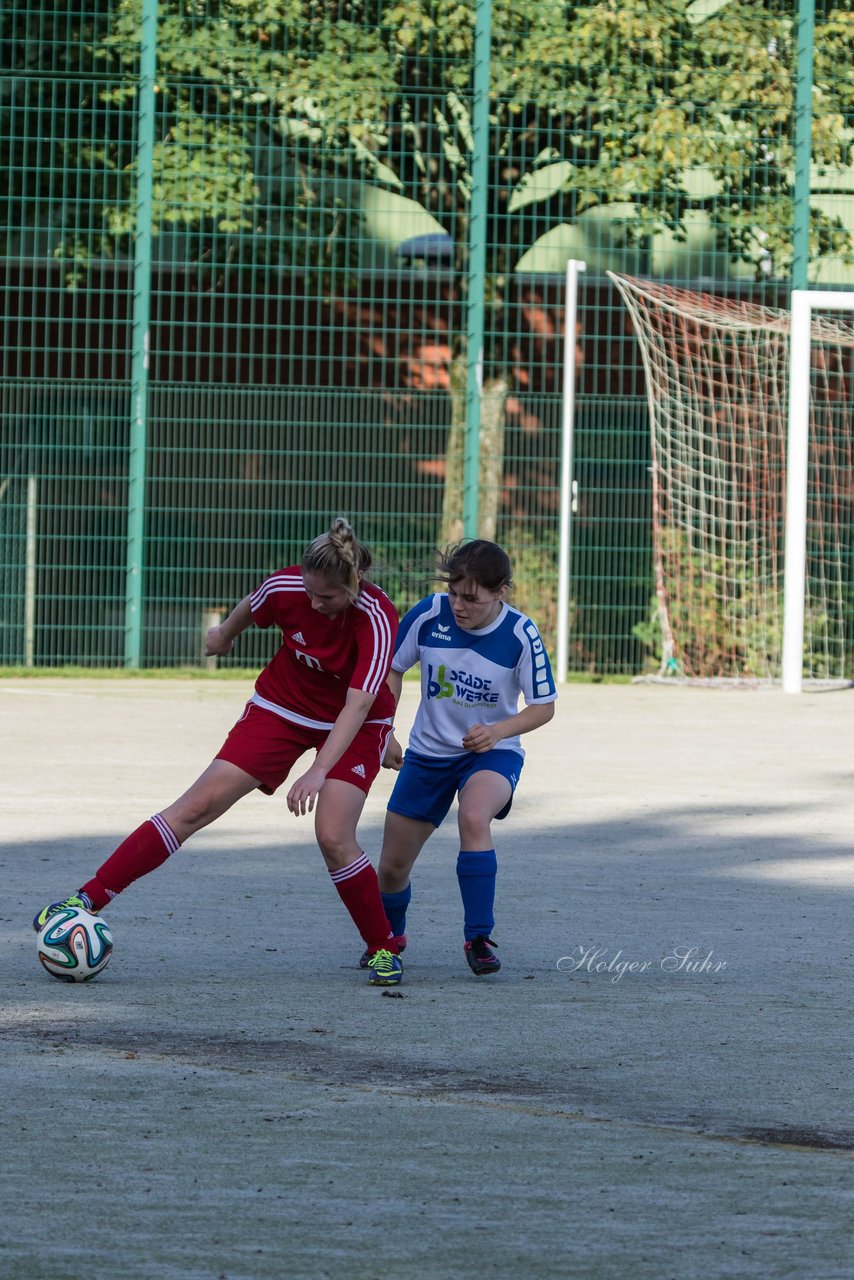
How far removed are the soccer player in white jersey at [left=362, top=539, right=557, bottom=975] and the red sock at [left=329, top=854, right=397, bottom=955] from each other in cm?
11

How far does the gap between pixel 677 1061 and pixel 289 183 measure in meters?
14.1

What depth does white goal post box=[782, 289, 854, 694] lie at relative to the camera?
17391 millimetres

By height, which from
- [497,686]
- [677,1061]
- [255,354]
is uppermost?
[255,354]

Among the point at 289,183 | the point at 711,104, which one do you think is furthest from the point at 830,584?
the point at 289,183

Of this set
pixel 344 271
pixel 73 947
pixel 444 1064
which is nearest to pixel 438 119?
pixel 344 271

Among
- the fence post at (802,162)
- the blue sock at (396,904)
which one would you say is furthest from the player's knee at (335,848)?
the fence post at (802,162)

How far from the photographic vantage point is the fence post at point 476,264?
18.1 metres

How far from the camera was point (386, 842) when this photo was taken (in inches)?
254

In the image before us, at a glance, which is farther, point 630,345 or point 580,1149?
point 630,345

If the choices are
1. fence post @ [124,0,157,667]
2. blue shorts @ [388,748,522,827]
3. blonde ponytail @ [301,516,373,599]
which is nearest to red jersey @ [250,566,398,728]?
blonde ponytail @ [301,516,373,599]

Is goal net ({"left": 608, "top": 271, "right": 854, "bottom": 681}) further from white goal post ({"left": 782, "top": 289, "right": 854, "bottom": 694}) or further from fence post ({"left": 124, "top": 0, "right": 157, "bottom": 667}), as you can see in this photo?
fence post ({"left": 124, "top": 0, "right": 157, "bottom": 667})

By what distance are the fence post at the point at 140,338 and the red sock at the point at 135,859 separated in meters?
11.8

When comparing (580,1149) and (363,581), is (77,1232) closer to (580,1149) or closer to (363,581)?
(580,1149)

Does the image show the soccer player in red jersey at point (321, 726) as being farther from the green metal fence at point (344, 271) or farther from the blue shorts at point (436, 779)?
the green metal fence at point (344, 271)
